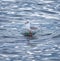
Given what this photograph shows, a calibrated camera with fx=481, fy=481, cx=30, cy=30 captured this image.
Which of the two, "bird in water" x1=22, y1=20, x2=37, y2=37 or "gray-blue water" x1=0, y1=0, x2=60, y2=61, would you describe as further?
"bird in water" x1=22, y1=20, x2=37, y2=37

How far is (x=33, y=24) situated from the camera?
2228 centimetres

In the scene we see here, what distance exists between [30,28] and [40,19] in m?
2.44

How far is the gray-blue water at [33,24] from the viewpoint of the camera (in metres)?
18.2

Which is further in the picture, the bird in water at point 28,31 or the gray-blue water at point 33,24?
the bird in water at point 28,31

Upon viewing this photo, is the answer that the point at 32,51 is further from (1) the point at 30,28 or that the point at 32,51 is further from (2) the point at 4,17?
(2) the point at 4,17

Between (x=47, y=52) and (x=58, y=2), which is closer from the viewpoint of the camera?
(x=47, y=52)

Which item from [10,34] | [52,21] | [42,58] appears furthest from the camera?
[52,21]

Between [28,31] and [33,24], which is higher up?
[33,24]

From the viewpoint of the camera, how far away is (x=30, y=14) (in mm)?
24406

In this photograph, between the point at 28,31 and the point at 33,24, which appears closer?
the point at 28,31

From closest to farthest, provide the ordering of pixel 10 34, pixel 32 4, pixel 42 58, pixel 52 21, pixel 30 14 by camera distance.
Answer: pixel 42 58 < pixel 10 34 < pixel 52 21 < pixel 30 14 < pixel 32 4

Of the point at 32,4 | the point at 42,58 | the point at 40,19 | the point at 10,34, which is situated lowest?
the point at 42,58

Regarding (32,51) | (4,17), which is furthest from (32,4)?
(32,51)

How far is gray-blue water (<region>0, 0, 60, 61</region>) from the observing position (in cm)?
Answer: 1816
